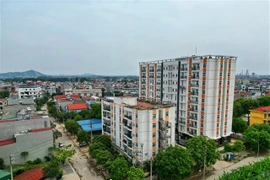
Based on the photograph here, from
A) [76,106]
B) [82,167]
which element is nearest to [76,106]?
[76,106]

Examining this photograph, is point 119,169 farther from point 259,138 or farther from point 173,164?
point 259,138

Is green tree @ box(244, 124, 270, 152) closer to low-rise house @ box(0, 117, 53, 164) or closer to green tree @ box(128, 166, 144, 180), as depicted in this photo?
green tree @ box(128, 166, 144, 180)

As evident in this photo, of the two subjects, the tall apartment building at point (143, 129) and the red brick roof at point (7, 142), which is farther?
the red brick roof at point (7, 142)

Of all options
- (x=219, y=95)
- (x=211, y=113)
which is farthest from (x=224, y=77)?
(x=211, y=113)

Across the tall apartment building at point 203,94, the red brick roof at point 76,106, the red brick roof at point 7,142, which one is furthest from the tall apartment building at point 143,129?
the red brick roof at point 76,106

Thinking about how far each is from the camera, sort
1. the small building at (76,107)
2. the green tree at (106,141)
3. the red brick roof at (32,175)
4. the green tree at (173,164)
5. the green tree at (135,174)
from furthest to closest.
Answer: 1. the small building at (76,107)
2. the green tree at (106,141)
3. the red brick roof at (32,175)
4. the green tree at (173,164)
5. the green tree at (135,174)

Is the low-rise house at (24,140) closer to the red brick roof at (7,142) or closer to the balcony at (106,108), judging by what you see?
the red brick roof at (7,142)
